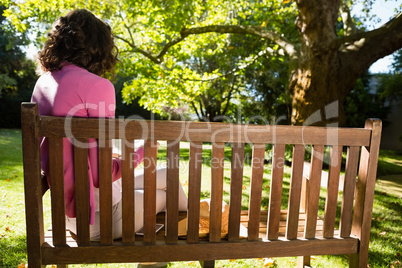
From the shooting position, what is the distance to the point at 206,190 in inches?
213

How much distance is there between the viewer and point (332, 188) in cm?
173

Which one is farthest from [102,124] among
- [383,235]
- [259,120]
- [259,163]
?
[259,120]

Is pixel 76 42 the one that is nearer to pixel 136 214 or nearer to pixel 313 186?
pixel 136 214

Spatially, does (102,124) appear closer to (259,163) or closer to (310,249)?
(259,163)

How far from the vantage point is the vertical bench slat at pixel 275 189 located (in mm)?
1604

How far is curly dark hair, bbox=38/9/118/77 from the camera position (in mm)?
1709

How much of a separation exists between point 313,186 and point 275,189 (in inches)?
8.3

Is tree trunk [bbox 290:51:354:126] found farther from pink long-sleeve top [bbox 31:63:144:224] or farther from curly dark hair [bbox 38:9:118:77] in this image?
pink long-sleeve top [bbox 31:63:144:224]

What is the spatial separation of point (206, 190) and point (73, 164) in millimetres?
3923

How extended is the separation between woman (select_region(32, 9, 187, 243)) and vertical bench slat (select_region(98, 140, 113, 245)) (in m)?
0.10

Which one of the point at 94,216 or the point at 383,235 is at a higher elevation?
the point at 94,216

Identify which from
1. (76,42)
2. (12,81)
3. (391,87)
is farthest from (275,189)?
(12,81)

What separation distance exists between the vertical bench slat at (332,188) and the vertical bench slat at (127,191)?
992 mm

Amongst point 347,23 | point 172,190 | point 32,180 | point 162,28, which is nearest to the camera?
point 32,180
